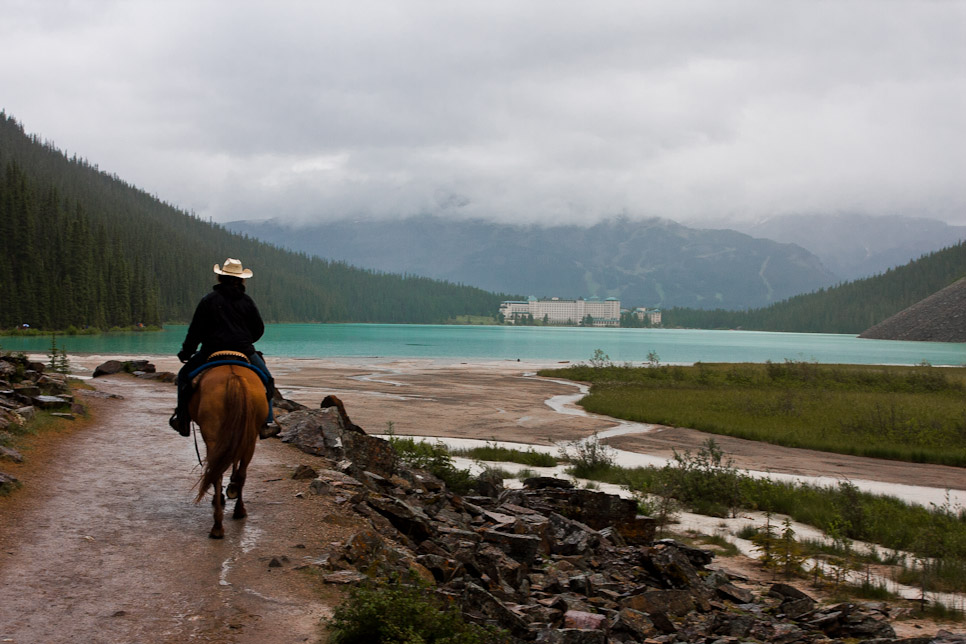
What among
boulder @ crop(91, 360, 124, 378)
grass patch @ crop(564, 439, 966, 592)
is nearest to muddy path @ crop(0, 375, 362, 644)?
grass patch @ crop(564, 439, 966, 592)

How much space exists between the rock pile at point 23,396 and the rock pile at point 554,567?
18.9 ft

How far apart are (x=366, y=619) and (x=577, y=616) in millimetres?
3444

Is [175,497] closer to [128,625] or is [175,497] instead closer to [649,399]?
[128,625]

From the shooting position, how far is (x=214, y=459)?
8688 mm

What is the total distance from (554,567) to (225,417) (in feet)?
18.6

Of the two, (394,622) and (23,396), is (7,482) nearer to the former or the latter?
(394,622)

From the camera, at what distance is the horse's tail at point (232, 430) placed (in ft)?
28.5

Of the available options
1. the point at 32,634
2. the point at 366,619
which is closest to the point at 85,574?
the point at 32,634

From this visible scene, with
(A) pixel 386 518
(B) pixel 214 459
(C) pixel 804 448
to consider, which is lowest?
(C) pixel 804 448

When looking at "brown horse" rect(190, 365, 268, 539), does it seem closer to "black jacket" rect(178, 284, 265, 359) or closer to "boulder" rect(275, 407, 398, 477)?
"black jacket" rect(178, 284, 265, 359)

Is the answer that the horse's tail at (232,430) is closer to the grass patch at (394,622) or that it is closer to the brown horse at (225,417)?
the brown horse at (225,417)

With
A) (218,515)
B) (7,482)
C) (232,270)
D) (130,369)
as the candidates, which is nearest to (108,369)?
(130,369)

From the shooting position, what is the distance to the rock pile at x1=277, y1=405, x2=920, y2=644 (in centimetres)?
841

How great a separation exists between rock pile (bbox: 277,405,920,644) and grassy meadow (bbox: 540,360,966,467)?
60.3 ft
